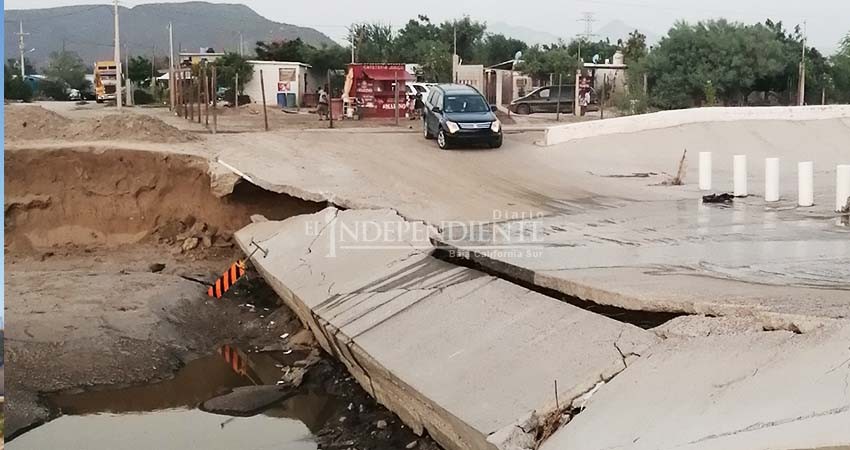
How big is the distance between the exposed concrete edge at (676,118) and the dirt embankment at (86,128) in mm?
10558

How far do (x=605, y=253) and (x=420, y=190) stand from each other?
7.93 m

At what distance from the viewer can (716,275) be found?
9.71 meters

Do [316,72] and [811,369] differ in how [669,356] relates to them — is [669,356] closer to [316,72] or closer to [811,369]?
[811,369]

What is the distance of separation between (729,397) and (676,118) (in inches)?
913

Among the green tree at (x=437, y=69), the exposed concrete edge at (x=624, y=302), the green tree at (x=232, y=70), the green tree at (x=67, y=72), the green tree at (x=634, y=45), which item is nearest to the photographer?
the exposed concrete edge at (x=624, y=302)

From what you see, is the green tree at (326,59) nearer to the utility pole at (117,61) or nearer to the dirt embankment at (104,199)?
the utility pole at (117,61)

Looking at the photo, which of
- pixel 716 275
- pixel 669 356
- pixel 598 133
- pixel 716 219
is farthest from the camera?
pixel 598 133

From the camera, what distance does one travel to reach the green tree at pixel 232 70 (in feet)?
170

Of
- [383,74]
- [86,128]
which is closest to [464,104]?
[383,74]

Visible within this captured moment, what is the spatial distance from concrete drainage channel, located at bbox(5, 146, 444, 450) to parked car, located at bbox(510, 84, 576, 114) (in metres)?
24.7

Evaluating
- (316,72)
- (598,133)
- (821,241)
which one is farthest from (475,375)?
(316,72)

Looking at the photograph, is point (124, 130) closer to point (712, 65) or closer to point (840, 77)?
point (712, 65)

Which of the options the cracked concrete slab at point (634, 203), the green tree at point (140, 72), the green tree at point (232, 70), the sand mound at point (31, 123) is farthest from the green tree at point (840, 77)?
the green tree at point (140, 72)

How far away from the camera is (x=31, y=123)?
75.5 ft
